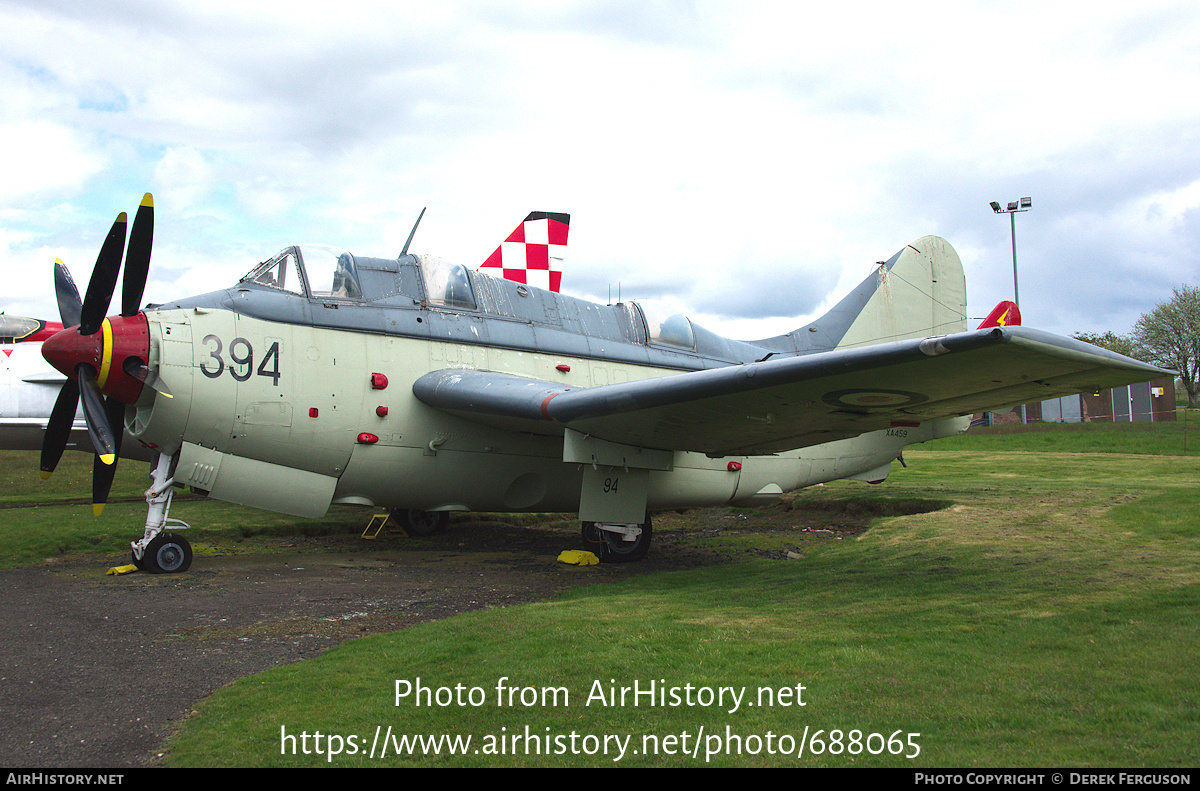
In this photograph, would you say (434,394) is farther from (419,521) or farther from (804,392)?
(804,392)

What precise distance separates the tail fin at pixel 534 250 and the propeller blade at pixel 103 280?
8.60 metres

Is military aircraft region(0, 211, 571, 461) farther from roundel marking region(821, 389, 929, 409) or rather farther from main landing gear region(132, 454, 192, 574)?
roundel marking region(821, 389, 929, 409)

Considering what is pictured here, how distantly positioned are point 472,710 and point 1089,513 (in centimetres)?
1053

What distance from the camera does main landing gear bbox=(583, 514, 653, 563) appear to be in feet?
35.3

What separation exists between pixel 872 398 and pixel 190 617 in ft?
22.7

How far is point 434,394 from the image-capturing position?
390 inches

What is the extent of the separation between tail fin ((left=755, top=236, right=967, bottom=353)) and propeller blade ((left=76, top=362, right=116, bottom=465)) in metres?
10.5

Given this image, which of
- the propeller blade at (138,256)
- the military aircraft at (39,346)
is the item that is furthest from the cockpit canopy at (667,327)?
the propeller blade at (138,256)

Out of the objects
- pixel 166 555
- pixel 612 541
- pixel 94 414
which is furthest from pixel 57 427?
pixel 612 541

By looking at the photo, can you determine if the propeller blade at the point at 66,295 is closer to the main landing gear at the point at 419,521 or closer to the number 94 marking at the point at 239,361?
the number 94 marking at the point at 239,361

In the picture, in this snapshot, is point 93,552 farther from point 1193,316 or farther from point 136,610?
point 1193,316

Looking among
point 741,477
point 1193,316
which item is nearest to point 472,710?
point 741,477

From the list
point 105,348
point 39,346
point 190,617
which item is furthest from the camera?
point 39,346
